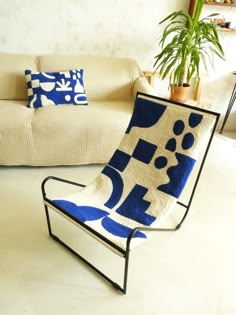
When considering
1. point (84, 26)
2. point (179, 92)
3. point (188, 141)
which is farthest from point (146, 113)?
point (84, 26)

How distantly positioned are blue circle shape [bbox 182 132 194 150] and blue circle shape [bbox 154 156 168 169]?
0.14m

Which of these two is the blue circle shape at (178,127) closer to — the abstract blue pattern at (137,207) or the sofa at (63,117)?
the abstract blue pattern at (137,207)

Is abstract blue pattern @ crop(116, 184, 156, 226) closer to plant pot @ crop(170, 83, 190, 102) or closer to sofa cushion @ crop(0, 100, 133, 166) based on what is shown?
sofa cushion @ crop(0, 100, 133, 166)

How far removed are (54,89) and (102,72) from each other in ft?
1.79

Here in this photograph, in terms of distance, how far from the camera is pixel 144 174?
5.44 feet

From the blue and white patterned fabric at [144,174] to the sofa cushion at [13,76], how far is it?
1.34 meters

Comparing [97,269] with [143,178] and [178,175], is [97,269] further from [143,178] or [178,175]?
[178,175]

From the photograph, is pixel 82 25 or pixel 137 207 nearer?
pixel 137 207

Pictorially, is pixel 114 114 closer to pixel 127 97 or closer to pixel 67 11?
pixel 127 97

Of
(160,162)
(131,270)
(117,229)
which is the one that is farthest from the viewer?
(160,162)

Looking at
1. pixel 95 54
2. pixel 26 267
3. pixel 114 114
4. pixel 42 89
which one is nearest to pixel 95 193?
pixel 26 267

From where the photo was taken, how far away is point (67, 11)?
8.93 ft

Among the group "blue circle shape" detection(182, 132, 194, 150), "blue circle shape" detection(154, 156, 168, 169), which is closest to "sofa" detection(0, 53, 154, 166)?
"blue circle shape" detection(154, 156, 168, 169)

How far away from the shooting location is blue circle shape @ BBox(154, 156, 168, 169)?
63.1 inches
